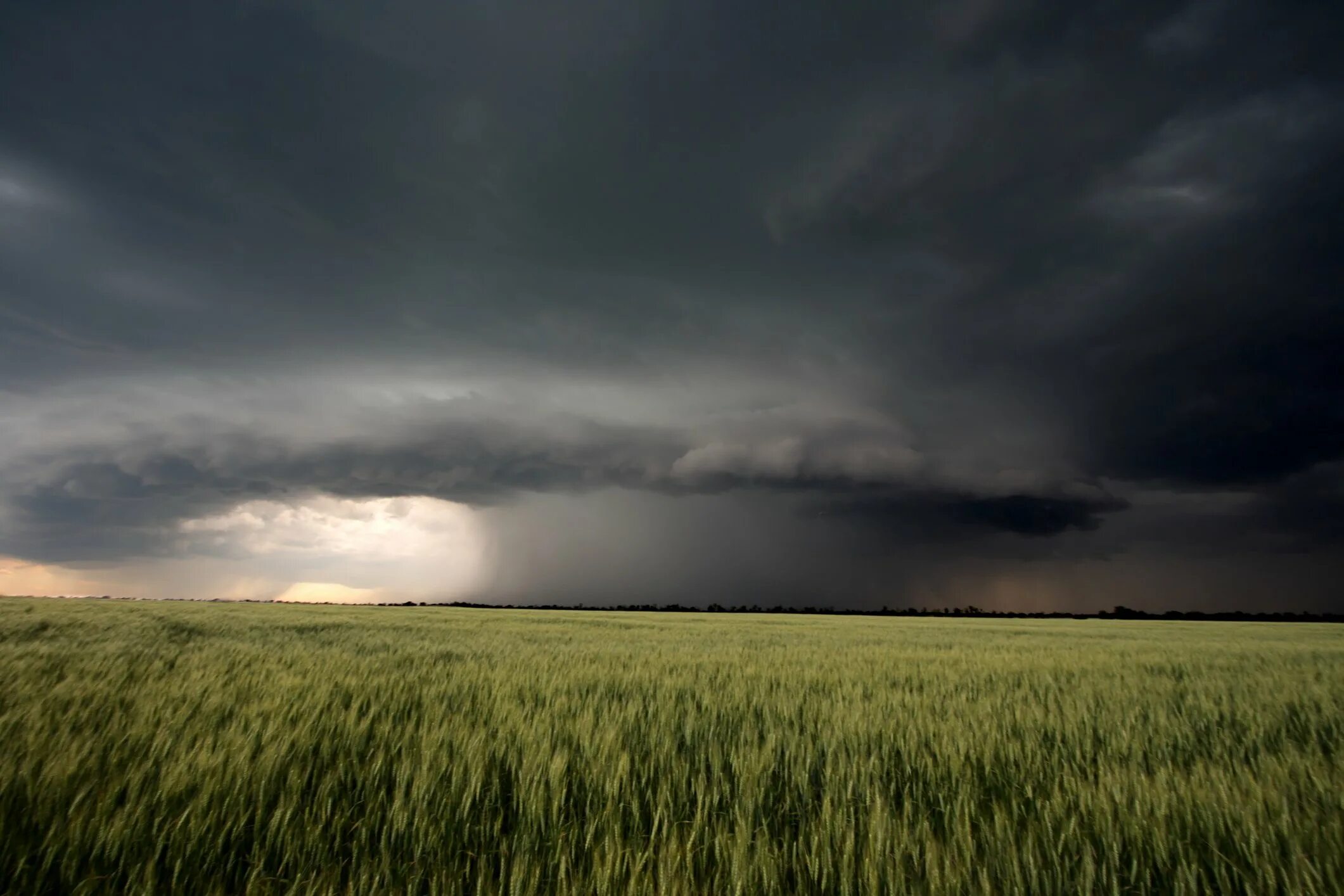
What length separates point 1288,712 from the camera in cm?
631

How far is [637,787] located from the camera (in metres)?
3.26

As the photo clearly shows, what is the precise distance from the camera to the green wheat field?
7.52 ft

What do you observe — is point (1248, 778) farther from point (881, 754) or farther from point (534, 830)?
point (534, 830)

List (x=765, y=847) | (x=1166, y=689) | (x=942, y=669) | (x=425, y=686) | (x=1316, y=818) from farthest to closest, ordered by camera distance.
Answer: (x=942, y=669) → (x=1166, y=689) → (x=425, y=686) → (x=1316, y=818) → (x=765, y=847)

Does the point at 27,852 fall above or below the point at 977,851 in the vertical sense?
above

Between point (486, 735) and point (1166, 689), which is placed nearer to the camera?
point (486, 735)

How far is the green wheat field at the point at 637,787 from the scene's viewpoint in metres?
2.29

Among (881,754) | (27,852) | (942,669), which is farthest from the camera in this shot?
(942,669)

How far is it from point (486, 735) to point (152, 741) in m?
1.99

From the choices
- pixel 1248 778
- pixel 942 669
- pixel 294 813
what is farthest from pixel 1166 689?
pixel 294 813

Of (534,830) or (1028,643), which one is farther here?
(1028,643)

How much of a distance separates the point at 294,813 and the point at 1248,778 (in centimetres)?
532

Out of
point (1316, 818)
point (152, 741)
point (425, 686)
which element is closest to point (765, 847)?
point (1316, 818)

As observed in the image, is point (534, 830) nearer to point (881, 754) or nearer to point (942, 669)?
point (881, 754)
